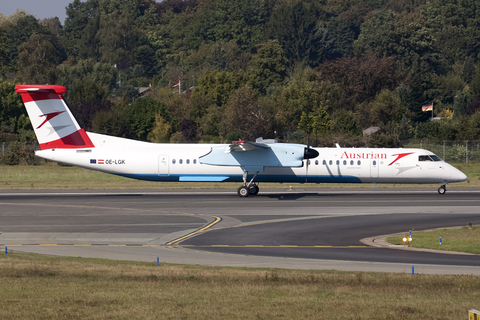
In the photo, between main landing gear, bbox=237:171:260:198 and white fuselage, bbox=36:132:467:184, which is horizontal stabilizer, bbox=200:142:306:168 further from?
main landing gear, bbox=237:171:260:198

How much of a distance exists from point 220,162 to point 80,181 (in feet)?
60.2

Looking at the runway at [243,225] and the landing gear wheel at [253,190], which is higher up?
the landing gear wheel at [253,190]

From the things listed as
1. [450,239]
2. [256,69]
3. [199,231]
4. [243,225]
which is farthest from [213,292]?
[256,69]

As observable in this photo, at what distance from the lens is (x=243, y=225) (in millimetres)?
24031

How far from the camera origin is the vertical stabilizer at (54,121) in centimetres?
3359

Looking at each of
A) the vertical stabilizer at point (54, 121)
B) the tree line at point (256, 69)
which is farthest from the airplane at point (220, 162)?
the tree line at point (256, 69)

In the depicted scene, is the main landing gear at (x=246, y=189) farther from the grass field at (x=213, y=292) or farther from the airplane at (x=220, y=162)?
the grass field at (x=213, y=292)

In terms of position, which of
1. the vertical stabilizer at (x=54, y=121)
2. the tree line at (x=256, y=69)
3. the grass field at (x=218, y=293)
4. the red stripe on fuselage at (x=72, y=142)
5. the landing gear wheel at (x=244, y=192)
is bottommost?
the grass field at (x=218, y=293)

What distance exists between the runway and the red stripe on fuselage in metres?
2.91

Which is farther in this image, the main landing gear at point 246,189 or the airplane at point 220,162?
the main landing gear at point 246,189

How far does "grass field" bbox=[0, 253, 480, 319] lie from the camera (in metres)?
11.4

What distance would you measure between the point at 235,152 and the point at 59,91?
10256 millimetres

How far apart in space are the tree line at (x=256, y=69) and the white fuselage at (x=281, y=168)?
69.0 feet

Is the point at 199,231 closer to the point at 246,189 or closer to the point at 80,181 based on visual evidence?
the point at 246,189
